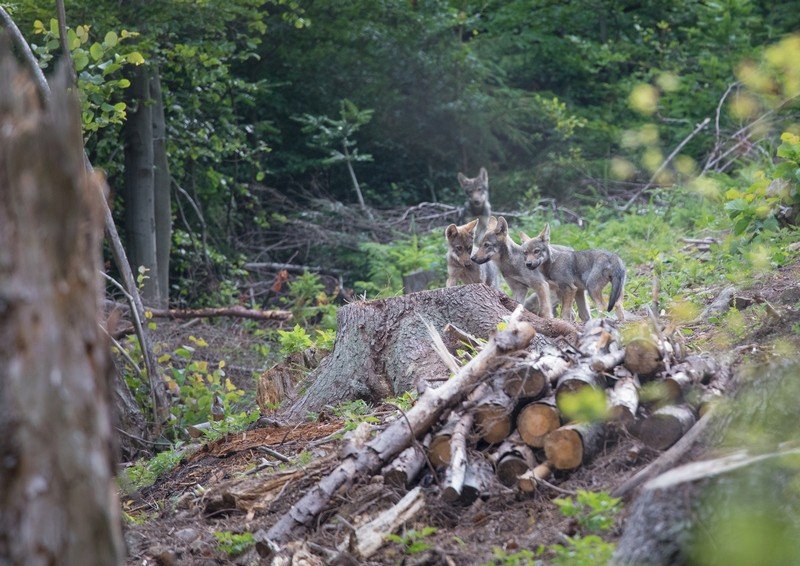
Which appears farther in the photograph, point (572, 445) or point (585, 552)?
point (572, 445)

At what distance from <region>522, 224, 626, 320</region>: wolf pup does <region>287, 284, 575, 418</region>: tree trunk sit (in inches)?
84.0

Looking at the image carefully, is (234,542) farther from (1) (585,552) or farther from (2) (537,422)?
(1) (585,552)

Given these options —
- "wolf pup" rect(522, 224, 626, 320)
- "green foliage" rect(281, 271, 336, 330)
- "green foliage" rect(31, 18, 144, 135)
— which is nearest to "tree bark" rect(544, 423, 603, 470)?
"wolf pup" rect(522, 224, 626, 320)

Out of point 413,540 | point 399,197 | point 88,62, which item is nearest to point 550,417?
point 413,540

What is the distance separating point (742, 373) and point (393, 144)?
54.0 ft

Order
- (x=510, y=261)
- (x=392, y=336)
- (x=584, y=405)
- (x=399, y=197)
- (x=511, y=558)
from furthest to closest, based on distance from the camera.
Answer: (x=399, y=197)
(x=510, y=261)
(x=392, y=336)
(x=584, y=405)
(x=511, y=558)

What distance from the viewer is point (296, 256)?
19547 mm

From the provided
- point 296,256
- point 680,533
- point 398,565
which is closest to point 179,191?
point 296,256

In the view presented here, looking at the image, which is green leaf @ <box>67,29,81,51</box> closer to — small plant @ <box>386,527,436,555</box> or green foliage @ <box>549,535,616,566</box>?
small plant @ <box>386,527,436,555</box>

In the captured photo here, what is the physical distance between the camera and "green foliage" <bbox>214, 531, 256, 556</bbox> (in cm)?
601

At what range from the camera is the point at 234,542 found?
6.07 m

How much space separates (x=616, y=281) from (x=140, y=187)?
26.0 feet

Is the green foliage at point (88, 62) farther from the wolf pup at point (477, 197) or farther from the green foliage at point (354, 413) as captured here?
the wolf pup at point (477, 197)

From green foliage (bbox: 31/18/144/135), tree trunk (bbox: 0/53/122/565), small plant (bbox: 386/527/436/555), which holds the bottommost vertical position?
small plant (bbox: 386/527/436/555)
